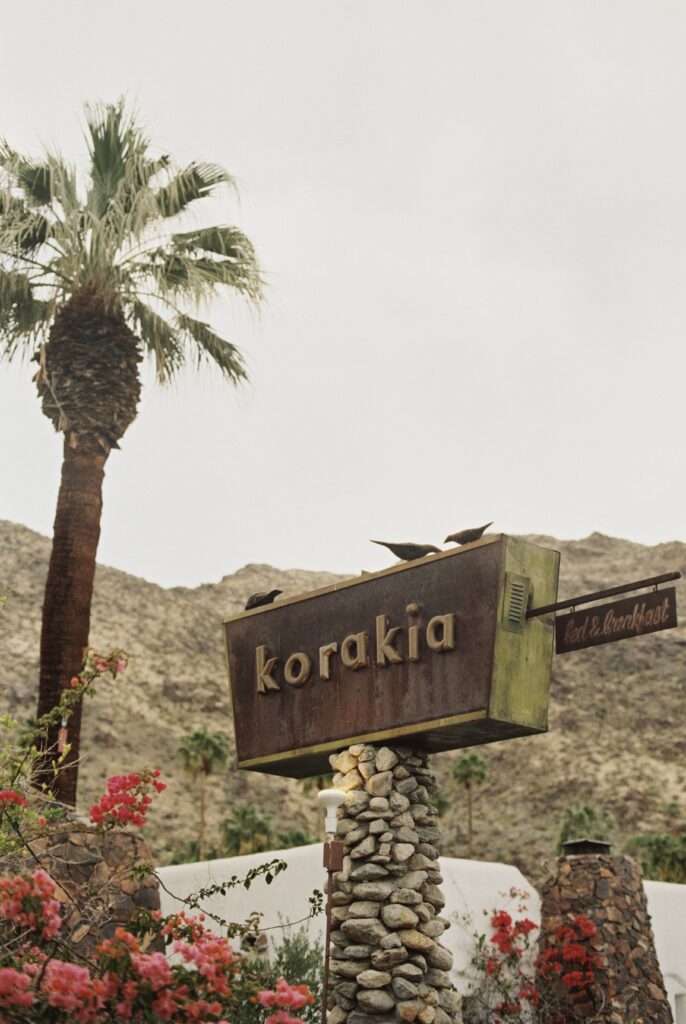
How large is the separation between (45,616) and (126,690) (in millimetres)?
43056

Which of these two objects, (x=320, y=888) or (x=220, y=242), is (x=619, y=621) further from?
(x=220, y=242)

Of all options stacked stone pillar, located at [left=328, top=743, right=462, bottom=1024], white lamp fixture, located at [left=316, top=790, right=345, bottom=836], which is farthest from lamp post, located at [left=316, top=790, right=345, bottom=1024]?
stacked stone pillar, located at [left=328, top=743, right=462, bottom=1024]

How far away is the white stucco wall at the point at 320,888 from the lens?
16.7m

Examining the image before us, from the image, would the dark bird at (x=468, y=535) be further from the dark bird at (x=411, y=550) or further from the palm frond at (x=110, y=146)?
the palm frond at (x=110, y=146)

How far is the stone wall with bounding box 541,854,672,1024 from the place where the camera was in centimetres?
1667

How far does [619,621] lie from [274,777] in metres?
50.1

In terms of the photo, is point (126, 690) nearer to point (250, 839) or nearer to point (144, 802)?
point (250, 839)

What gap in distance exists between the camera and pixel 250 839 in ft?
125

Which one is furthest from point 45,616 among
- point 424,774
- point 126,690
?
point 126,690

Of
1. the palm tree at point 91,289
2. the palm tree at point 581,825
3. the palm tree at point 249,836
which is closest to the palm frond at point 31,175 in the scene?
the palm tree at point 91,289

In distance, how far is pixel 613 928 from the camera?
673 inches

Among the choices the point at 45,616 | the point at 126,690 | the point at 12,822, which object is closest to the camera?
the point at 12,822

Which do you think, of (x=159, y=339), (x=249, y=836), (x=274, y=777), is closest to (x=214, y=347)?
(x=159, y=339)

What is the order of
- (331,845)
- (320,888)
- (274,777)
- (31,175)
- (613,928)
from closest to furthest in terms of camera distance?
(331,845), (320,888), (613,928), (31,175), (274,777)
